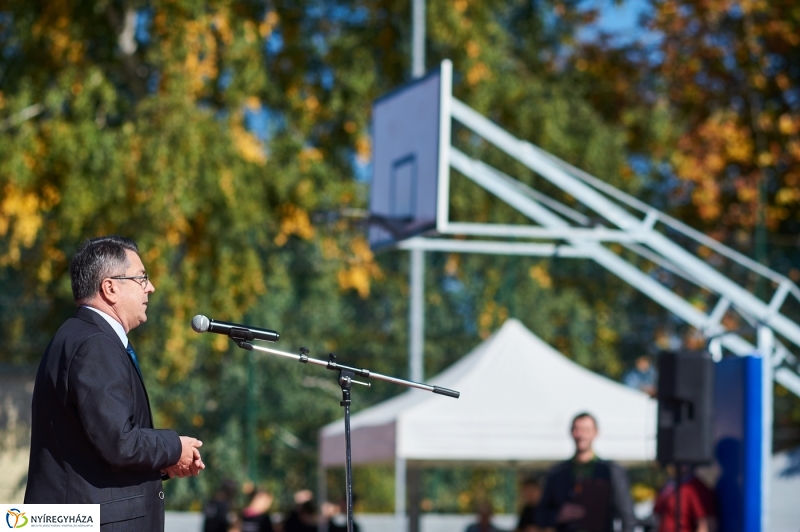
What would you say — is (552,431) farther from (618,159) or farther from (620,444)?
(618,159)

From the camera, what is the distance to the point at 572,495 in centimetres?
791

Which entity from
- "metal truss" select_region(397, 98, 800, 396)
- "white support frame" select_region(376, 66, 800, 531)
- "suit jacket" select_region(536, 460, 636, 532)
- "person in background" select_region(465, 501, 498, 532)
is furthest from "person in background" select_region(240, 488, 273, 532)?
"suit jacket" select_region(536, 460, 636, 532)

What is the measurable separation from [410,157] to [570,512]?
538cm

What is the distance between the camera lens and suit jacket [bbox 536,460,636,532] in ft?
25.7

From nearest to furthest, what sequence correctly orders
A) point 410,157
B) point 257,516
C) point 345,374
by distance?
point 345,374 → point 410,157 → point 257,516

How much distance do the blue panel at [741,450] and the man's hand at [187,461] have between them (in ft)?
17.6

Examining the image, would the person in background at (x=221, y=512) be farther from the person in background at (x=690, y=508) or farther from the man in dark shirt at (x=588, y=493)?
the man in dark shirt at (x=588, y=493)

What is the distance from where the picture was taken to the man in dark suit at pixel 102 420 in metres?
3.88

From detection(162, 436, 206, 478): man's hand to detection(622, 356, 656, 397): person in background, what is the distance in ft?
43.8

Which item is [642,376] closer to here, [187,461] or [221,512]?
[221,512]

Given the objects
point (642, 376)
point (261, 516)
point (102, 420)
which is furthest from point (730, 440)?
point (642, 376)

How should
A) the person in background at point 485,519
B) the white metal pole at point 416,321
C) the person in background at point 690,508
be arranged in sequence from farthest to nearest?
1. the white metal pole at point 416,321
2. the person in background at point 485,519
3. the person in background at point 690,508

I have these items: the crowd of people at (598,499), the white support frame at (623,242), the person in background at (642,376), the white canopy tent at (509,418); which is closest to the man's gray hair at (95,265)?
the crowd of people at (598,499)

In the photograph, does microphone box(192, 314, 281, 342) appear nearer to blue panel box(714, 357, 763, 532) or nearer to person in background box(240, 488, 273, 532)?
blue panel box(714, 357, 763, 532)
